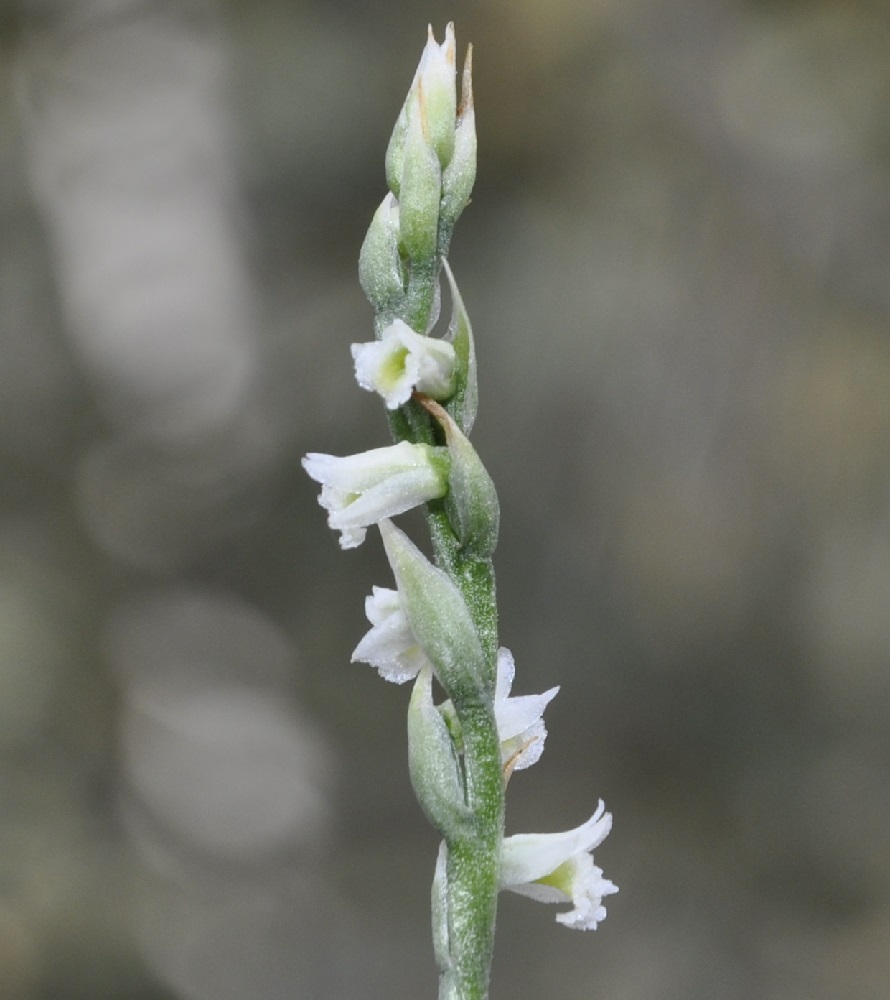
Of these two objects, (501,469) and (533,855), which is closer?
(533,855)

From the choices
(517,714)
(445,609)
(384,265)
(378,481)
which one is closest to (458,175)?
(384,265)

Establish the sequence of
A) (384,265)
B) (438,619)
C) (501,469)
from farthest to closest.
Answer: (501,469) < (384,265) < (438,619)

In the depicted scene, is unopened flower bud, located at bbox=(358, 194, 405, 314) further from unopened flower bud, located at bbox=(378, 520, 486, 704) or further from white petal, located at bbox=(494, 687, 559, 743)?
white petal, located at bbox=(494, 687, 559, 743)

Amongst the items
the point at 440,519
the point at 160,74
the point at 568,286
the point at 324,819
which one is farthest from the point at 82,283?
the point at 440,519

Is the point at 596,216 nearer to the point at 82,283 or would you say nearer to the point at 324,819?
the point at 82,283

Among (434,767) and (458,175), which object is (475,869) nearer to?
(434,767)

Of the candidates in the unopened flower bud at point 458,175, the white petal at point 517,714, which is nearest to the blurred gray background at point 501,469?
the unopened flower bud at point 458,175
